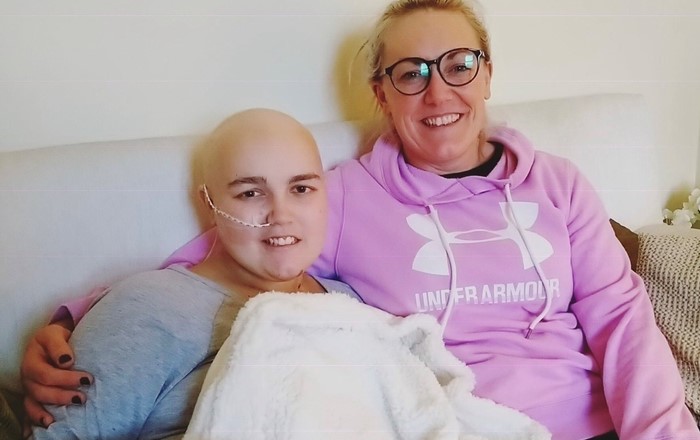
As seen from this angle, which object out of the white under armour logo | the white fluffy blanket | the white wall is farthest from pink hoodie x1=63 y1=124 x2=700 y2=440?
the white wall

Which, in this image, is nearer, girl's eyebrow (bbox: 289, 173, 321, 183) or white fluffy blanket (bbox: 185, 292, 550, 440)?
white fluffy blanket (bbox: 185, 292, 550, 440)

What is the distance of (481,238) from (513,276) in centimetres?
7

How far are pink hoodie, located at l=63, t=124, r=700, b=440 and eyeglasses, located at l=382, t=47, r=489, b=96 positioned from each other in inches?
4.0

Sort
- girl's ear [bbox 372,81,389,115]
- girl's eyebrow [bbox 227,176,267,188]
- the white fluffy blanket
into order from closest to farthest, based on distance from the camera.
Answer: the white fluffy blanket
girl's eyebrow [bbox 227,176,267,188]
girl's ear [bbox 372,81,389,115]

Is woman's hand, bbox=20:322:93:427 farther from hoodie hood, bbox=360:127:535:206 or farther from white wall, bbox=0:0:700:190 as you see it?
hoodie hood, bbox=360:127:535:206

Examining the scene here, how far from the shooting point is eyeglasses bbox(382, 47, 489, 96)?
3.37 feet

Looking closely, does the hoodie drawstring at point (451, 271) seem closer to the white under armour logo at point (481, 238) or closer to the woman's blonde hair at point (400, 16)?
the white under armour logo at point (481, 238)

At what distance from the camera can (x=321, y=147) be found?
1.11m

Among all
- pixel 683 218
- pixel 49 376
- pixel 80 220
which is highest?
pixel 80 220

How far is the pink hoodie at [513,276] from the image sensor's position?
0.97 metres

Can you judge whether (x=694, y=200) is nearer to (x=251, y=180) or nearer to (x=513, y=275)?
(x=513, y=275)

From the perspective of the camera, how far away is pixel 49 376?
0.80 metres

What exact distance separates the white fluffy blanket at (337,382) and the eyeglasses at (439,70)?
35 centimetres

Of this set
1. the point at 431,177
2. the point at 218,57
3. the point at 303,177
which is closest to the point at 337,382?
the point at 303,177
